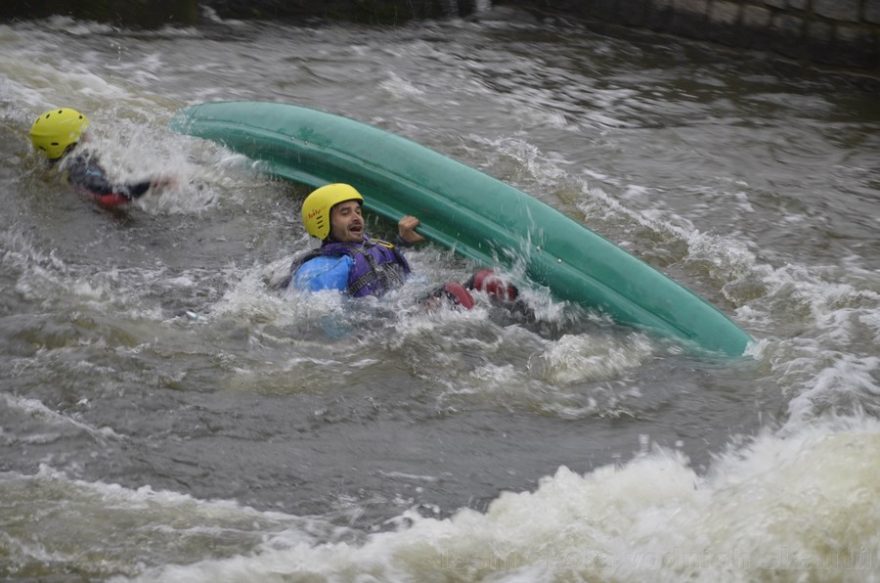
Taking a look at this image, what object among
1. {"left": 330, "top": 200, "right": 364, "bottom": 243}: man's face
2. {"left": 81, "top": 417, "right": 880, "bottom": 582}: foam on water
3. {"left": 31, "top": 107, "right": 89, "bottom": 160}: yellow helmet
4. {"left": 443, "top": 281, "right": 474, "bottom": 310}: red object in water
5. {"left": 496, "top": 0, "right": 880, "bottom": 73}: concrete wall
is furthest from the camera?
{"left": 496, "top": 0, "right": 880, "bottom": 73}: concrete wall

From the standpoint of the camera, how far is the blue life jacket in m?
5.25

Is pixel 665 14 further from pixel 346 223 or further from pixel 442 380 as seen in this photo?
pixel 442 380

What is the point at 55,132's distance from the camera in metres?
6.60

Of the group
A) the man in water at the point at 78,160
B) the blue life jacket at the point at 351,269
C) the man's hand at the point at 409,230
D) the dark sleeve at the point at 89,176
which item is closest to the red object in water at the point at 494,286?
the blue life jacket at the point at 351,269

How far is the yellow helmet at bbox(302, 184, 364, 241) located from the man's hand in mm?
340

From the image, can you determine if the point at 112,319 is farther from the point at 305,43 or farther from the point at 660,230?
the point at 305,43

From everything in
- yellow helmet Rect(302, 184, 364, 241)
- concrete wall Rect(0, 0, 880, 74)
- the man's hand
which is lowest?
the man's hand

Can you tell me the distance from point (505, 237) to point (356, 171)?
45.2 inches

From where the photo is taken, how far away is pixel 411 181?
6016 millimetres

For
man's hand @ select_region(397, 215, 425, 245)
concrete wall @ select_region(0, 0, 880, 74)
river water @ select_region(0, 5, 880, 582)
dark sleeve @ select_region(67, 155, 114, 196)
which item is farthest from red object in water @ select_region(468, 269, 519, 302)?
concrete wall @ select_region(0, 0, 880, 74)

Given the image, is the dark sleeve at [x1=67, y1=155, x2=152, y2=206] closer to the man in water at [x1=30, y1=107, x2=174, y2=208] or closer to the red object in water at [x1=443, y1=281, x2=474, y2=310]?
the man in water at [x1=30, y1=107, x2=174, y2=208]

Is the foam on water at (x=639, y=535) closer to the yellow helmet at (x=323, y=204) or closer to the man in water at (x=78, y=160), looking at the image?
the yellow helmet at (x=323, y=204)

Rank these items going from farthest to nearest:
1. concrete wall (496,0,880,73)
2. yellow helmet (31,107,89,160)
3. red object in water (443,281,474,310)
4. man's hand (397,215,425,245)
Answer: concrete wall (496,0,880,73), yellow helmet (31,107,89,160), man's hand (397,215,425,245), red object in water (443,281,474,310)

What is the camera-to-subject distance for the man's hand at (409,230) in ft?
18.9
